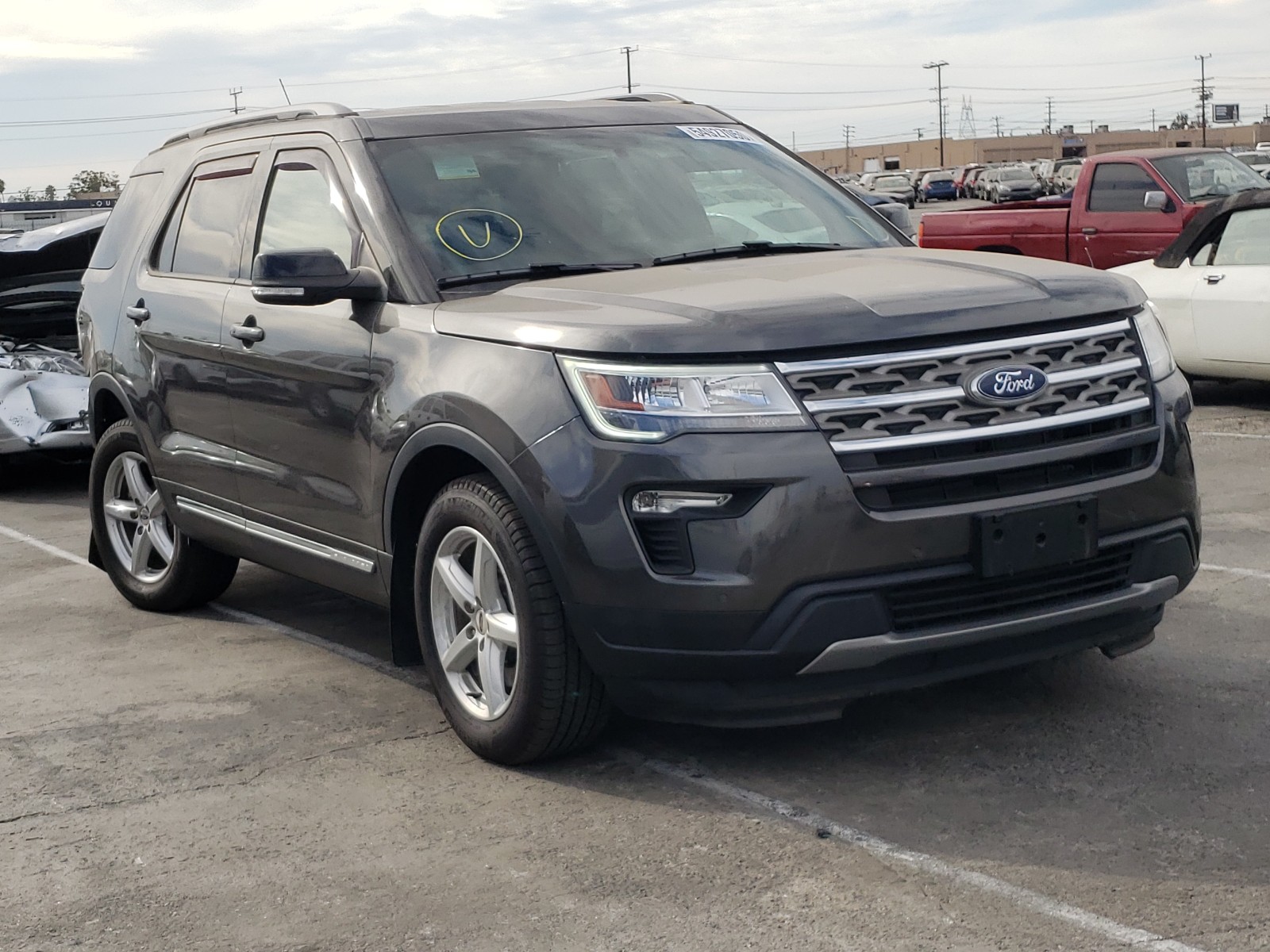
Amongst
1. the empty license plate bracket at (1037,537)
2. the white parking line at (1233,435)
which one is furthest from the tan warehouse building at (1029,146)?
the empty license plate bracket at (1037,537)

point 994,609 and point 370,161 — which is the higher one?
point 370,161

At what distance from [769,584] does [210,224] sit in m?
3.09

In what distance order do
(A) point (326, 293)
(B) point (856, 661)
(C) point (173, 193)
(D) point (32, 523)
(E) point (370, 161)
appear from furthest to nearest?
(D) point (32, 523), (C) point (173, 193), (E) point (370, 161), (A) point (326, 293), (B) point (856, 661)

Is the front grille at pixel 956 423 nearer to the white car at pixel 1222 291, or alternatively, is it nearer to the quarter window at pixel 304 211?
the quarter window at pixel 304 211

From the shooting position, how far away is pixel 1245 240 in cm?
1097

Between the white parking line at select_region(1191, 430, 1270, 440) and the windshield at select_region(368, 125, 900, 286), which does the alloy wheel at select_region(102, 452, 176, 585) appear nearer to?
the windshield at select_region(368, 125, 900, 286)

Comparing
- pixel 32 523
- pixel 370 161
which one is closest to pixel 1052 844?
pixel 370 161

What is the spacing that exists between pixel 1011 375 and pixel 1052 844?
114 centimetres

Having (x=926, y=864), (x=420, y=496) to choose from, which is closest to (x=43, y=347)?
(x=420, y=496)

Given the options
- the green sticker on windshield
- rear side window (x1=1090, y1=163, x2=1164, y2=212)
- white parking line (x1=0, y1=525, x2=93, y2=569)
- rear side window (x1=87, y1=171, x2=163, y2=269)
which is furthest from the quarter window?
rear side window (x1=1090, y1=163, x2=1164, y2=212)

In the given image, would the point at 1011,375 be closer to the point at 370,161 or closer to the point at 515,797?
the point at 515,797

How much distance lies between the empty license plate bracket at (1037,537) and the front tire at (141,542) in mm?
3635

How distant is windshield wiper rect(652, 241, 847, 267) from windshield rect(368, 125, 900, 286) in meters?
0.03

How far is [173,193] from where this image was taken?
654 centimetres
